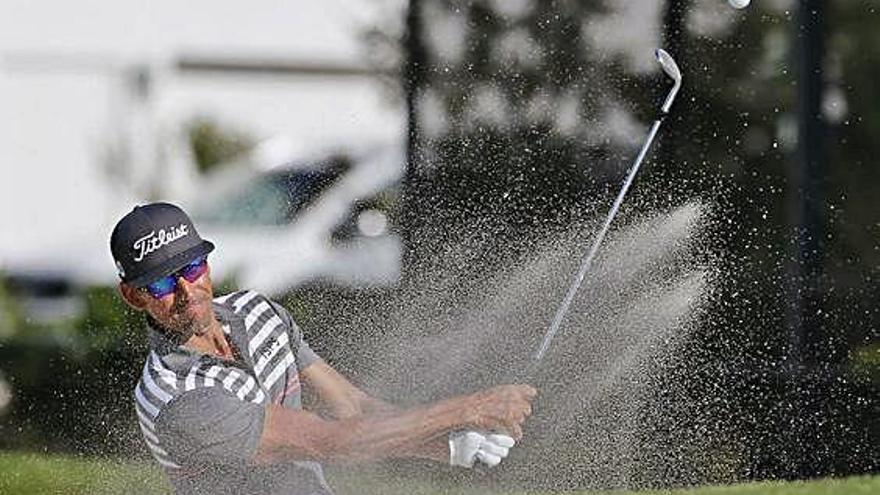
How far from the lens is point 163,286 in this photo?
4.88m

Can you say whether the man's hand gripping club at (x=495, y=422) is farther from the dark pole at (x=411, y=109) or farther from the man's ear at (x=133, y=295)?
the dark pole at (x=411, y=109)

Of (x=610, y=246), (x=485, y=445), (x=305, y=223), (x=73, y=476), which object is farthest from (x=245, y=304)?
(x=305, y=223)

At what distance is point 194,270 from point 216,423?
1.09 ft

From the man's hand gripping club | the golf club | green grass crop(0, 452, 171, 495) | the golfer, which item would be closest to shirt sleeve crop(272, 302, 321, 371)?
the golfer

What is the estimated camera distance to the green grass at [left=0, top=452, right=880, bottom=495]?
7020mm

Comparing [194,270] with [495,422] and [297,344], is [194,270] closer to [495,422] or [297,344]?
[297,344]

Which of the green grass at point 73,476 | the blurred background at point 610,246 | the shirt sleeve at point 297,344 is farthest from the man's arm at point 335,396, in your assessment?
the green grass at point 73,476

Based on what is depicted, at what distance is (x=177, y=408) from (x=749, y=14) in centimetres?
361

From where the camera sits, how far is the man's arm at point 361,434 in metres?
4.84

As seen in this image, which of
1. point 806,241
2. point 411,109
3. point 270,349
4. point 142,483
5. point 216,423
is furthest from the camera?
point 411,109

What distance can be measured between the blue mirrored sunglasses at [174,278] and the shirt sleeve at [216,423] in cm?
23

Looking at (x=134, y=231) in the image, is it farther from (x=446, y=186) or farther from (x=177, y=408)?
(x=446, y=186)

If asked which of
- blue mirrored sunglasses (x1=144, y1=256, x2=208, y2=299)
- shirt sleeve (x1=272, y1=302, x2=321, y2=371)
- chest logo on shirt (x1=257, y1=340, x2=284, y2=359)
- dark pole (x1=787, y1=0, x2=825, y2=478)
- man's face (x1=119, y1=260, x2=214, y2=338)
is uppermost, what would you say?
blue mirrored sunglasses (x1=144, y1=256, x2=208, y2=299)

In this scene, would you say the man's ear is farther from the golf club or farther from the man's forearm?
the golf club
